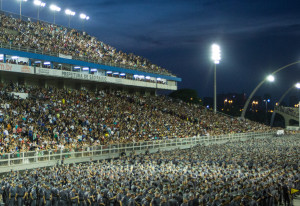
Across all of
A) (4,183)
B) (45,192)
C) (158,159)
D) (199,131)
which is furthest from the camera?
(199,131)

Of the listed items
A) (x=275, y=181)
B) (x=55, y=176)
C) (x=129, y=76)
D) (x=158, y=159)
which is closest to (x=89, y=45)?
(x=129, y=76)

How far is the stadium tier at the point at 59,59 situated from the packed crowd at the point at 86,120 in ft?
7.70

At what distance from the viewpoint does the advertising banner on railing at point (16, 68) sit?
35.4 m

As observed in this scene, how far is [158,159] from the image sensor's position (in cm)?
2683

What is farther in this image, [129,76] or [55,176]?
[129,76]

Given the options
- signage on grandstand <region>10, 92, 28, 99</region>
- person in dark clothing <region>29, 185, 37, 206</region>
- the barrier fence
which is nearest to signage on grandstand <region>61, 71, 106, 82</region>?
the barrier fence

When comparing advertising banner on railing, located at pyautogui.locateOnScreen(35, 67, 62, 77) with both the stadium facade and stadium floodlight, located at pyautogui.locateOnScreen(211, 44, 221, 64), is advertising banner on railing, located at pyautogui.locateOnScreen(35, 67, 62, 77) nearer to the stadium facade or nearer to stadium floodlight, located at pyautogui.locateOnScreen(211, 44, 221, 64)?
the stadium facade

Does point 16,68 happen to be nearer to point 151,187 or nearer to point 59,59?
point 59,59

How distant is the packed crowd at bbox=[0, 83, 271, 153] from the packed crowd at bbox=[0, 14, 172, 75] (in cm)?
479

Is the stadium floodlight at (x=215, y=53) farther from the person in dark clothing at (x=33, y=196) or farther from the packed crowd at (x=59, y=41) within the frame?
the person in dark clothing at (x=33, y=196)

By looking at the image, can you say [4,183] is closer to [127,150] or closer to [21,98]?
[127,150]

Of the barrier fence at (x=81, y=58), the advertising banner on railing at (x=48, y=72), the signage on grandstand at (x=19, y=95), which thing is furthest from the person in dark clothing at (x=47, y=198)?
the advertising banner on railing at (x=48, y=72)

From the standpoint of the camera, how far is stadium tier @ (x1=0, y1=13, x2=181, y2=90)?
37.4 meters

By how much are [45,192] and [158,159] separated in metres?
12.1
